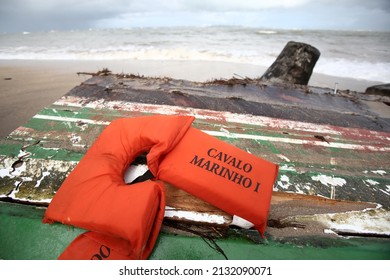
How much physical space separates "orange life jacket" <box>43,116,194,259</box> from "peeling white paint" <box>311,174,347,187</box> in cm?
118

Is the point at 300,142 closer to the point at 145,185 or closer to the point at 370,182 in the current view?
the point at 370,182

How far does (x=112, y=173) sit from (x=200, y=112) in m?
1.55

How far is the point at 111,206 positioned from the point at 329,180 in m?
1.59

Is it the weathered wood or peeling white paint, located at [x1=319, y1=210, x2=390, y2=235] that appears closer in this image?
peeling white paint, located at [x1=319, y1=210, x2=390, y2=235]

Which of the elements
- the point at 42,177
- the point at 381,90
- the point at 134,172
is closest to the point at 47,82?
the point at 42,177

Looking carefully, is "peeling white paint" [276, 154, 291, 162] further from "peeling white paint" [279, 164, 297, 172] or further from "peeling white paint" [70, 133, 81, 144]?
"peeling white paint" [70, 133, 81, 144]

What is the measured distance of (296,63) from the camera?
460cm

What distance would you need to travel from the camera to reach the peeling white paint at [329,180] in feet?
5.76

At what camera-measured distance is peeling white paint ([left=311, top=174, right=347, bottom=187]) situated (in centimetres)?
176

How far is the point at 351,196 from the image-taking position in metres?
1.66

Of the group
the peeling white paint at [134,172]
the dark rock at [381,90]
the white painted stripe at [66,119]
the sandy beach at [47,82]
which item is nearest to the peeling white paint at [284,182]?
the peeling white paint at [134,172]

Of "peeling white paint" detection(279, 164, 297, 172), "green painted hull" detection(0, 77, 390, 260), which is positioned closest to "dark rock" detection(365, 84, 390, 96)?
"green painted hull" detection(0, 77, 390, 260)
